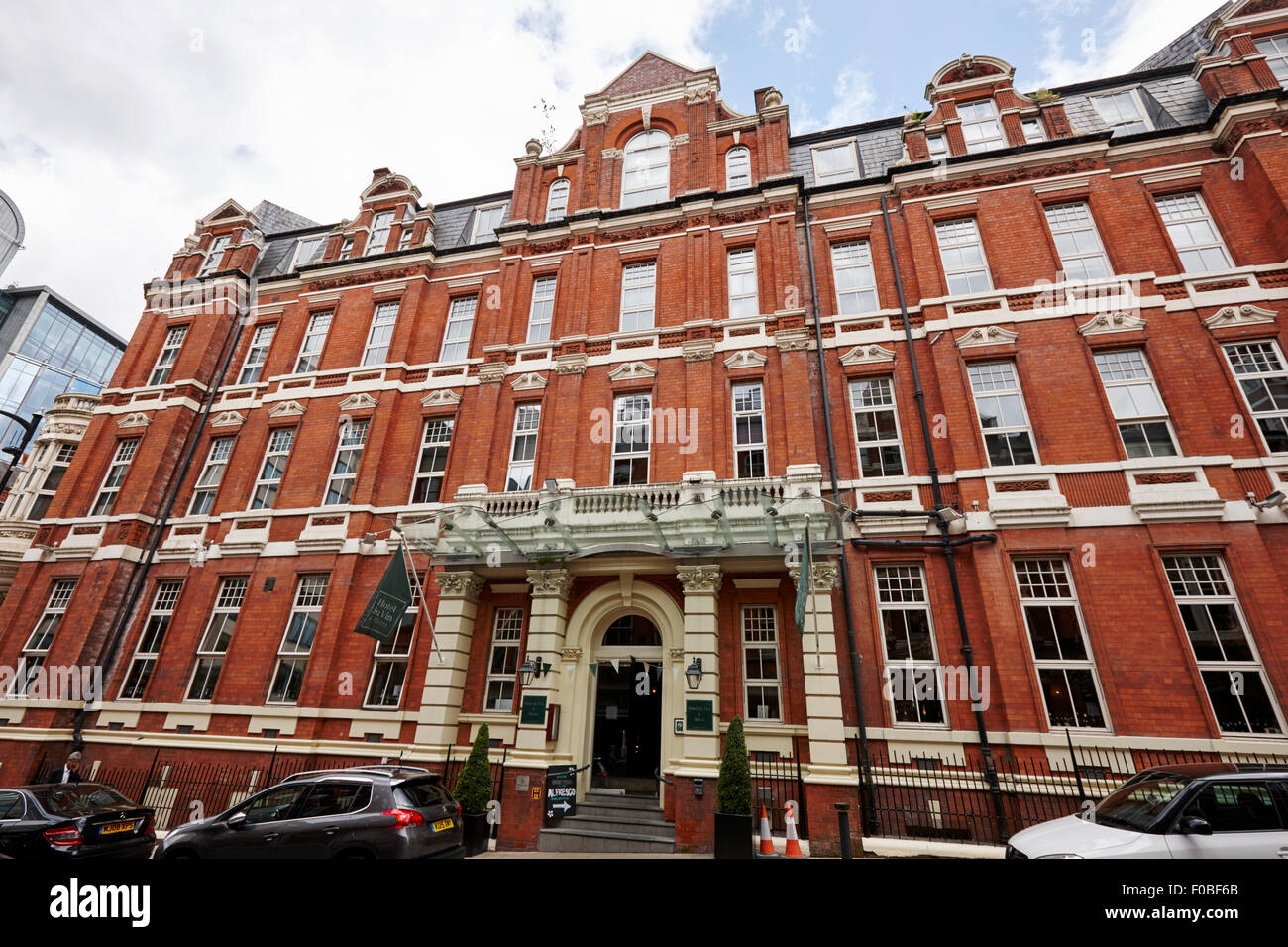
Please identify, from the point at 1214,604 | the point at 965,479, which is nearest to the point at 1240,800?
the point at 1214,604

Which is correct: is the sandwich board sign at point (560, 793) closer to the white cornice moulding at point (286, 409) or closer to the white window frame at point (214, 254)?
the white cornice moulding at point (286, 409)

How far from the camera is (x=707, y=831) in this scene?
10.6 meters

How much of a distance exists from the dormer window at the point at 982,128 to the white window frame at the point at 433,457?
58.5 ft

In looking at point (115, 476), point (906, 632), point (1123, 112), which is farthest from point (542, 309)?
point (1123, 112)

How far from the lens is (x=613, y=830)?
Answer: 11.2 meters

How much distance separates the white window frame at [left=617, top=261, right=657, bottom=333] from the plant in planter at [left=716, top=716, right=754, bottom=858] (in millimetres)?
11542

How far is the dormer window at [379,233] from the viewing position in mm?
21047

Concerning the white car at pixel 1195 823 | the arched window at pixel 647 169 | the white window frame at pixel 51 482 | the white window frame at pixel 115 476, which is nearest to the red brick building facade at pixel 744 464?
the arched window at pixel 647 169

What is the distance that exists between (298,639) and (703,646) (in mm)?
11404

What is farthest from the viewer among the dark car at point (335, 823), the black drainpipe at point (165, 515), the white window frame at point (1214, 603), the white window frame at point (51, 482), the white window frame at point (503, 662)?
the white window frame at point (51, 482)

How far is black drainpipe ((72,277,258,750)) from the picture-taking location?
16312 millimetres

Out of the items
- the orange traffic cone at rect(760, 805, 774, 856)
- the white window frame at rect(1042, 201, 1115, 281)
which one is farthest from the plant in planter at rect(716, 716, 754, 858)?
the white window frame at rect(1042, 201, 1115, 281)

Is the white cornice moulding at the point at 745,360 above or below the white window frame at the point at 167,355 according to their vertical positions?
below

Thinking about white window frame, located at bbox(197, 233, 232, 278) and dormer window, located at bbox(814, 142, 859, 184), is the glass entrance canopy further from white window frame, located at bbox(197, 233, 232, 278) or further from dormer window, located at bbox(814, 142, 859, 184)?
white window frame, located at bbox(197, 233, 232, 278)
